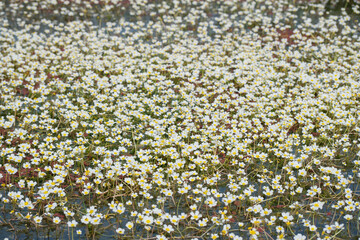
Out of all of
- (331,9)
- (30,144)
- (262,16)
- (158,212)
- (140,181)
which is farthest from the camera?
(331,9)

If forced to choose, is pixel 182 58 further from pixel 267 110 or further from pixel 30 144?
pixel 30 144

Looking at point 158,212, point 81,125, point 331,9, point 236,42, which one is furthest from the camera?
point 331,9

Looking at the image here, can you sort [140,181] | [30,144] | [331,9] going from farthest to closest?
1. [331,9]
2. [30,144]
3. [140,181]

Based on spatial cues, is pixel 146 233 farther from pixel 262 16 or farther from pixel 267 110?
pixel 262 16

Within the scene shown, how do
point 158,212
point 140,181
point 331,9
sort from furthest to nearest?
point 331,9 → point 140,181 → point 158,212

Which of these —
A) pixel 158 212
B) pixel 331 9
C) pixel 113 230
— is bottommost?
pixel 113 230

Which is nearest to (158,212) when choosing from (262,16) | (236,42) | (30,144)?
(30,144)

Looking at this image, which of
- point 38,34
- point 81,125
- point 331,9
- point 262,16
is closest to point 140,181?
point 81,125

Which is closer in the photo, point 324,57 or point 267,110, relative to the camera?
point 267,110

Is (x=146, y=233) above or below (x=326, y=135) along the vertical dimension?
below
